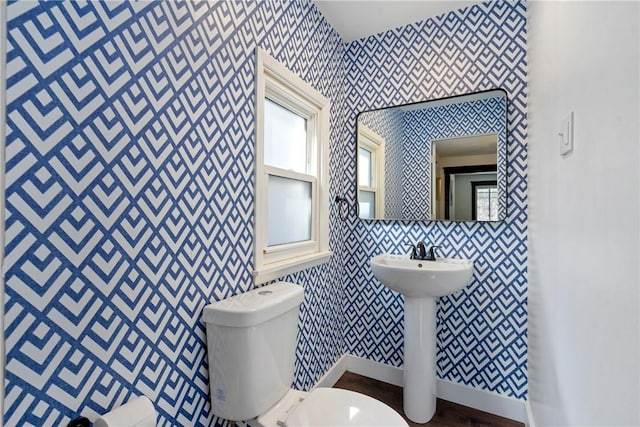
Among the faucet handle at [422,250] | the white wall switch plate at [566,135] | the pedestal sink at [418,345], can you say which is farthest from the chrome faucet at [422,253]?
the white wall switch plate at [566,135]

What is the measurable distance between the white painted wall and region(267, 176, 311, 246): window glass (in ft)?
3.90

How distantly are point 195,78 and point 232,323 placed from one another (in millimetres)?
867

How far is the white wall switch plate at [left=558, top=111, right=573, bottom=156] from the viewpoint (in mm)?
875

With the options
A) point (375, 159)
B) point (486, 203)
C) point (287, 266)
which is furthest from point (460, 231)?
point (287, 266)

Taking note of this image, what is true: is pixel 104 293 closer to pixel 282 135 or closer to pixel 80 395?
pixel 80 395

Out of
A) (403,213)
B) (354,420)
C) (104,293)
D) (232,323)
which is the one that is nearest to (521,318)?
(403,213)

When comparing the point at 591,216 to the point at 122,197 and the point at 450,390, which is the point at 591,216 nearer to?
the point at 122,197

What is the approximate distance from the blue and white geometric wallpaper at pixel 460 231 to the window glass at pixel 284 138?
50cm

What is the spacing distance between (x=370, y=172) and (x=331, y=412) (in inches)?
61.4

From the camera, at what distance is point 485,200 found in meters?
1.85

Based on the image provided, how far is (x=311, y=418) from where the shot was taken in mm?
1092

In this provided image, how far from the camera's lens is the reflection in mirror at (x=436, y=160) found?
1.84m

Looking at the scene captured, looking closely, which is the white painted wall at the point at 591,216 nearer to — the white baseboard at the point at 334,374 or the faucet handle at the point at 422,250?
the faucet handle at the point at 422,250

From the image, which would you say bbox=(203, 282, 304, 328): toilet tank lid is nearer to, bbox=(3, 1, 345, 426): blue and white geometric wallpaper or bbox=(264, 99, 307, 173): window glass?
bbox=(3, 1, 345, 426): blue and white geometric wallpaper
